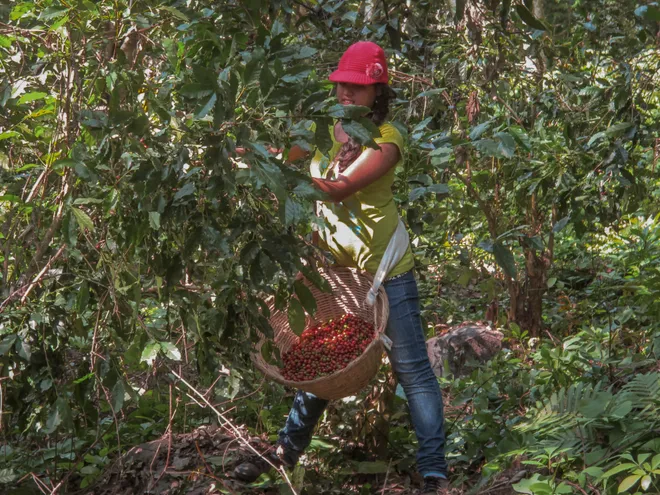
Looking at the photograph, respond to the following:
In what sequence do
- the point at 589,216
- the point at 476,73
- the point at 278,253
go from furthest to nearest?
1. the point at 476,73
2. the point at 589,216
3. the point at 278,253

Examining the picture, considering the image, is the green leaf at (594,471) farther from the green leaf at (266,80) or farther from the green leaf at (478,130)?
the green leaf at (266,80)

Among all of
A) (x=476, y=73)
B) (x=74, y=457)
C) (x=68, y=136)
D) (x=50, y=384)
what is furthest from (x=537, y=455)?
(x=476, y=73)

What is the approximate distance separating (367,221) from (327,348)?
19.0 inches

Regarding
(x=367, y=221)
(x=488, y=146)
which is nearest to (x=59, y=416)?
(x=367, y=221)

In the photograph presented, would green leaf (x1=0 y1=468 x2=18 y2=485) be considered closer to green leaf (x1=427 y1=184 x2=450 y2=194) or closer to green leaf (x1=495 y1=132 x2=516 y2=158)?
green leaf (x1=427 y1=184 x2=450 y2=194)

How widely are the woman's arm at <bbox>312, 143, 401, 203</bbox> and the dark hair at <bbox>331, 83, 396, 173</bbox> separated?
114 mm

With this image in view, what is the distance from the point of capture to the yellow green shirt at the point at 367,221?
300 centimetres

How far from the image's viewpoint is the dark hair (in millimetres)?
3021

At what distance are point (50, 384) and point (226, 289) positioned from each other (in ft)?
2.50

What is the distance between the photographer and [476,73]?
463 centimetres

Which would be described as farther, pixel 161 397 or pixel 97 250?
pixel 161 397

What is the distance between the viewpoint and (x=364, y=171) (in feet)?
9.29

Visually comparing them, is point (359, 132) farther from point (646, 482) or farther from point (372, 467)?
point (372, 467)

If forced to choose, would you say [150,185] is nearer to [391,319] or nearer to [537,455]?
[391,319]
